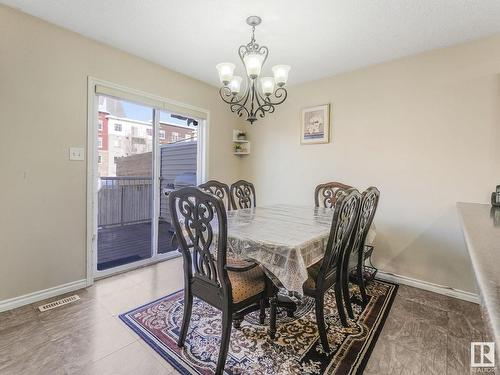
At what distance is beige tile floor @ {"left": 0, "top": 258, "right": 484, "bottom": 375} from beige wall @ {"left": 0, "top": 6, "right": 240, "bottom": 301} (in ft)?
1.19

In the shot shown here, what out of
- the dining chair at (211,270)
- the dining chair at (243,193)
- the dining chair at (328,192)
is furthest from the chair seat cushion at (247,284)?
the dining chair at (328,192)

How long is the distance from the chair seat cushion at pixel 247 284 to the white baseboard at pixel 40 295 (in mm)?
1776

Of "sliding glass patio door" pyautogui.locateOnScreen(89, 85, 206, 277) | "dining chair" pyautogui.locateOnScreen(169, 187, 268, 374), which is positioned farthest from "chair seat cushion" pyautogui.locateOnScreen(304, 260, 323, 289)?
"sliding glass patio door" pyautogui.locateOnScreen(89, 85, 206, 277)

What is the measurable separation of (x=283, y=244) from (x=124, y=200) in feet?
7.99

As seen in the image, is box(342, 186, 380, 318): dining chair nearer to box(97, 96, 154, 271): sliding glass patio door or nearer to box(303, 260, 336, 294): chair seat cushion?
box(303, 260, 336, 294): chair seat cushion

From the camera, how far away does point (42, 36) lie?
220 cm

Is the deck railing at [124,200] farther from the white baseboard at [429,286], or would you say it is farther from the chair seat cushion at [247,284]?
the white baseboard at [429,286]

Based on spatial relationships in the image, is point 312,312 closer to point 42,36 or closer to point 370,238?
point 370,238

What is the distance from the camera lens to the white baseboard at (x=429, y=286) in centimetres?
240

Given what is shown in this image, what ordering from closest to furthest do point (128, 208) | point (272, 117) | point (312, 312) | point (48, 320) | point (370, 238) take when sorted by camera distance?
1. point (48, 320)
2. point (312, 312)
3. point (370, 238)
4. point (128, 208)
5. point (272, 117)

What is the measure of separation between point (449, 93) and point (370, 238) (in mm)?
1603

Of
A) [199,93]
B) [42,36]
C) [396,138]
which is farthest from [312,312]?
[42,36]

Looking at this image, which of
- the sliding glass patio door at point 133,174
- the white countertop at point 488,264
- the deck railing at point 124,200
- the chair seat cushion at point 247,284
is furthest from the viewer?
the deck railing at point 124,200

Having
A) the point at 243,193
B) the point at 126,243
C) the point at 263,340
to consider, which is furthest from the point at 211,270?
the point at 126,243
